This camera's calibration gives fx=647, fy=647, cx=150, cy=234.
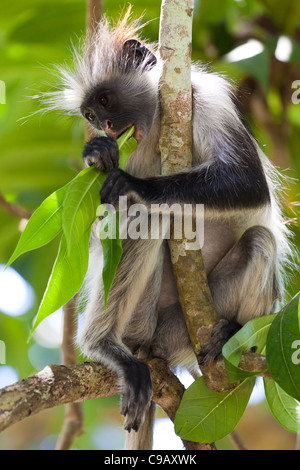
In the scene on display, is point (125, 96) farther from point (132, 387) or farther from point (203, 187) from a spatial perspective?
point (132, 387)

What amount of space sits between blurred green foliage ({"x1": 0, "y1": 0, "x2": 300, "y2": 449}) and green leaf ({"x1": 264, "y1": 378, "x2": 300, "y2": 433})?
233cm

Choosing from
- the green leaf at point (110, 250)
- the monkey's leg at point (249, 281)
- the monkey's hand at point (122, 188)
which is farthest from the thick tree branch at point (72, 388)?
the monkey's hand at point (122, 188)

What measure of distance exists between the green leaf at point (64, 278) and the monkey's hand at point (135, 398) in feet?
2.82

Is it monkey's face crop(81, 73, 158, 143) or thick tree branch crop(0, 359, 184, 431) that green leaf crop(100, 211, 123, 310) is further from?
monkey's face crop(81, 73, 158, 143)

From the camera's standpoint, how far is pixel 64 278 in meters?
2.67

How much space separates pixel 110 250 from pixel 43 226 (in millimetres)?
307

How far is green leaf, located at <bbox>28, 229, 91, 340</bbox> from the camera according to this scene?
2.62 m

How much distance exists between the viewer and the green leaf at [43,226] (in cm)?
268

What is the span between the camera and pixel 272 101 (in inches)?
247

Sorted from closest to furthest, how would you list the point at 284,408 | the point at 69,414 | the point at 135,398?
the point at 284,408 → the point at 135,398 → the point at 69,414

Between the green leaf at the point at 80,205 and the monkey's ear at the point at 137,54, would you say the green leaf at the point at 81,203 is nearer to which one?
the green leaf at the point at 80,205

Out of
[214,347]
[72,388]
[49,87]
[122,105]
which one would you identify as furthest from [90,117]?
[72,388]
